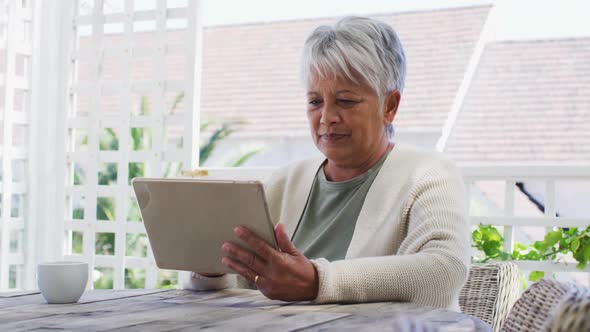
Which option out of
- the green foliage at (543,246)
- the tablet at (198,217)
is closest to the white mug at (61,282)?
the tablet at (198,217)

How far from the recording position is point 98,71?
13.2 feet

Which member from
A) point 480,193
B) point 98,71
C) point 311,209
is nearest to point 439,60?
point 480,193

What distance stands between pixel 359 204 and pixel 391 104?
0.91 feet

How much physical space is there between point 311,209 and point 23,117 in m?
2.31

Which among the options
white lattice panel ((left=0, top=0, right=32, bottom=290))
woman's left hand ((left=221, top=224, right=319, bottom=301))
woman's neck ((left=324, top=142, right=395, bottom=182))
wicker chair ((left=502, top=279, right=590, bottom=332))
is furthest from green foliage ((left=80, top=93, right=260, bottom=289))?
wicker chair ((left=502, top=279, right=590, bottom=332))

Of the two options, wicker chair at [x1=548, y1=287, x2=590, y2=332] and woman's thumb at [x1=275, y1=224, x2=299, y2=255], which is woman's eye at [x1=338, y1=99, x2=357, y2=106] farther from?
wicker chair at [x1=548, y1=287, x2=590, y2=332]

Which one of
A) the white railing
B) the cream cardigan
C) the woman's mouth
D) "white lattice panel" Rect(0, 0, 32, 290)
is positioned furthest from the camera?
"white lattice panel" Rect(0, 0, 32, 290)

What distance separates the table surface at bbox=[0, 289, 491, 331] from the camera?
47.4 inches

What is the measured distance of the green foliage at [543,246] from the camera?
295 centimetres

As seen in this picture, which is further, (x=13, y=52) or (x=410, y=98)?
(x=410, y=98)

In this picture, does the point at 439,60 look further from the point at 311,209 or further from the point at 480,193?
the point at 311,209

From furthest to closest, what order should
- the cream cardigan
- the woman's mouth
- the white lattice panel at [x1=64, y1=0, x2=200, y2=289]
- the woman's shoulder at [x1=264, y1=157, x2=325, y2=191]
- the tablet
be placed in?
1. the white lattice panel at [x1=64, y1=0, x2=200, y2=289]
2. the woman's shoulder at [x1=264, y1=157, x2=325, y2=191]
3. the woman's mouth
4. the cream cardigan
5. the tablet

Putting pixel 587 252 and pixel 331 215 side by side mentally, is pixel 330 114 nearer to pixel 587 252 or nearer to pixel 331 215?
pixel 331 215

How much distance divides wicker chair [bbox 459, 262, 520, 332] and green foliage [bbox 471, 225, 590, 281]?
0.89 m
